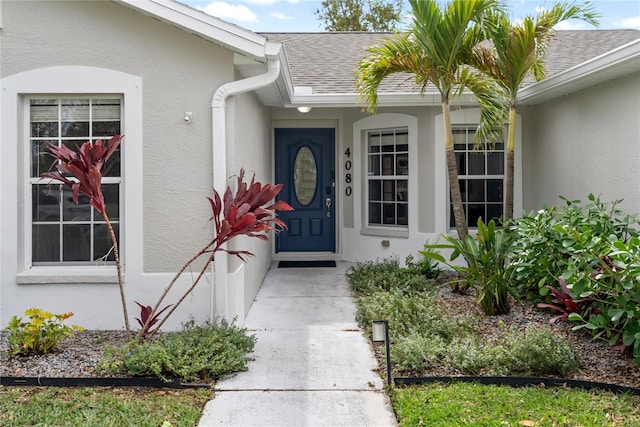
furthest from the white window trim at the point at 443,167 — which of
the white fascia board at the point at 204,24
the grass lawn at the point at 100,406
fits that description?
the grass lawn at the point at 100,406

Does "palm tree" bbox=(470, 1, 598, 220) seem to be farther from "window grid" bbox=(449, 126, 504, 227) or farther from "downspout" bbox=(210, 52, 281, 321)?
"downspout" bbox=(210, 52, 281, 321)

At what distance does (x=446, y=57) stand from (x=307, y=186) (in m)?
4.07

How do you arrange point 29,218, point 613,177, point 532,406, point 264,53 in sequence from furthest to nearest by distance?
point 613,177, point 29,218, point 264,53, point 532,406

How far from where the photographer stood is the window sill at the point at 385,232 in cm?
889

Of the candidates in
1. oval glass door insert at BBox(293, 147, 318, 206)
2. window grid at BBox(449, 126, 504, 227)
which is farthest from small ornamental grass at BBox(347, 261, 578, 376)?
oval glass door insert at BBox(293, 147, 318, 206)

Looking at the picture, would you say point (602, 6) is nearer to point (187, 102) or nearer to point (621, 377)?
point (621, 377)

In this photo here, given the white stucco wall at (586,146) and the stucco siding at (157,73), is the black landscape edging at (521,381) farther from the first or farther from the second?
the white stucco wall at (586,146)

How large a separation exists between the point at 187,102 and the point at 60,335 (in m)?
2.51

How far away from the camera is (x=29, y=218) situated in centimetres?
547

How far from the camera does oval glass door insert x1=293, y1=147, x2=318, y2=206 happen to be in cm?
1001

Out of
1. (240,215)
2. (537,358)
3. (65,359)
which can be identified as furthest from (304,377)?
(65,359)

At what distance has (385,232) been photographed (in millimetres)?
A: 9125

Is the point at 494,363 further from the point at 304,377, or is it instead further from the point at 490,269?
the point at 490,269

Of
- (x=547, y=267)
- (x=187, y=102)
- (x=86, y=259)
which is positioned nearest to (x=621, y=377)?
(x=547, y=267)
